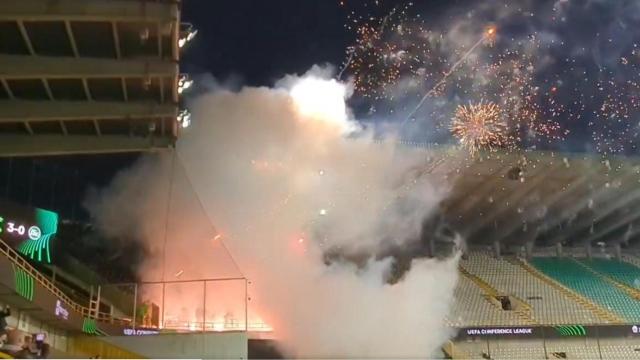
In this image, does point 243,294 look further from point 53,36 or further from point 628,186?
point 628,186

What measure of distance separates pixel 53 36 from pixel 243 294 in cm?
1595

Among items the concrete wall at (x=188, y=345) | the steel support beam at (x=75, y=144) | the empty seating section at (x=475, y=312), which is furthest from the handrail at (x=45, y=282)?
the empty seating section at (x=475, y=312)

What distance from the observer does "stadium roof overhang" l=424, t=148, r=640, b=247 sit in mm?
32969

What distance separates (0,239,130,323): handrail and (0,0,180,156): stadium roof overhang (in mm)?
3123

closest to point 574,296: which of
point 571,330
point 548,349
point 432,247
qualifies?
point 571,330

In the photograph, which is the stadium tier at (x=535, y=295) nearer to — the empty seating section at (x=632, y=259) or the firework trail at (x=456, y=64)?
the empty seating section at (x=632, y=259)

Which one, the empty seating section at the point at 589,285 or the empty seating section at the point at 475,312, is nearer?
the empty seating section at the point at 475,312

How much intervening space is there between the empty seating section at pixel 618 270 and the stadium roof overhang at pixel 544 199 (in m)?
2.00

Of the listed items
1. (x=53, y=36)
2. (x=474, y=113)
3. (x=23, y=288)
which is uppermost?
(x=474, y=113)

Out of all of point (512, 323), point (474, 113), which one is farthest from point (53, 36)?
point (512, 323)

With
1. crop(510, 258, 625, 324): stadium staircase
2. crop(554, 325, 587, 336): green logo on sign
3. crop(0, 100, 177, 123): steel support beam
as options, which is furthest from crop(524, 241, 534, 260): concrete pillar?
crop(0, 100, 177, 123): steel support beam

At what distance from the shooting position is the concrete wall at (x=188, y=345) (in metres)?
23.9

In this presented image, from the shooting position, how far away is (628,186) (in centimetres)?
3662

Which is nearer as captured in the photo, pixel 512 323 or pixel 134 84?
pixel 134 84
